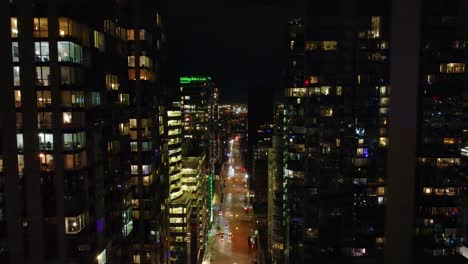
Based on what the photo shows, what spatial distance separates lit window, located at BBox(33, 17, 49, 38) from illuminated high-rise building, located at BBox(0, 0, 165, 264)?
0.02 m

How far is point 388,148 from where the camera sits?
6.37 ft

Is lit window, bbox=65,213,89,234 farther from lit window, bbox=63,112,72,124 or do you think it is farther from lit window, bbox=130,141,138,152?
lit window, bbox=130,141,138,152

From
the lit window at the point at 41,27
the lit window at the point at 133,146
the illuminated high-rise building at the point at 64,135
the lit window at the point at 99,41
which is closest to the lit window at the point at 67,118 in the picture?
the illuminated high-rise building at the point at 64,135

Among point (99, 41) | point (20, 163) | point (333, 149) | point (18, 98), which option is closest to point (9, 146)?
point (20, 163)

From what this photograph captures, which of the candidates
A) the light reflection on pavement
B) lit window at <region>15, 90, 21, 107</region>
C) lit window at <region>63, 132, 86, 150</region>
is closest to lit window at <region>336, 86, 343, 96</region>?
lit window at <region>63, 132, 86, 150</region>

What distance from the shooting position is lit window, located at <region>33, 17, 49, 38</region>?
6.02 metres

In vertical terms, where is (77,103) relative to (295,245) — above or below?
above

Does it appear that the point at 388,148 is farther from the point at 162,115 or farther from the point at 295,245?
the point at 162,115

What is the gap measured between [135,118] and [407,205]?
10914 mm

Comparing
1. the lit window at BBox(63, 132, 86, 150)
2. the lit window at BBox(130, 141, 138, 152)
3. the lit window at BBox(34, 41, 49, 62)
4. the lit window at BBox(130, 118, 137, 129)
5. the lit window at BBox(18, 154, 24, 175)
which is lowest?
the lit window at BBox(130, 141, 138, 152)

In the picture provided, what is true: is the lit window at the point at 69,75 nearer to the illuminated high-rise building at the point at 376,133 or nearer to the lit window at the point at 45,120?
the lit window at the point at 45,120

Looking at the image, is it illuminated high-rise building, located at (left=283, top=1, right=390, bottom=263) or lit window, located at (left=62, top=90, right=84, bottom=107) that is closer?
lit window, located at (left=62, top=90, right=84, bottom=107)

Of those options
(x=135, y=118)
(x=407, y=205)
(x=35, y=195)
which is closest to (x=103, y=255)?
(x=35, y=195)

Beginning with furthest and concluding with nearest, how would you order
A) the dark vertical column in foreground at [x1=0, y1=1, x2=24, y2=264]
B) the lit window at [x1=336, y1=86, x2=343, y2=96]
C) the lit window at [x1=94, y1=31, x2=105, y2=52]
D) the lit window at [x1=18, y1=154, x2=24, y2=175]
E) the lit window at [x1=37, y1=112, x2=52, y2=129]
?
the lit window at [x1=336, y1=86, x2=343, y2=96] < the lit window at [x1=94, y1=31, x2=105, y2=52] < the lit window at [x1=37, y1=112, x2=52, y2=129] < the lit window at [x1=18, y1=154, x2=24, y2=175] < the dark vertical column in foreground at [x1=0, y1=1, x2=24, y2=264]
